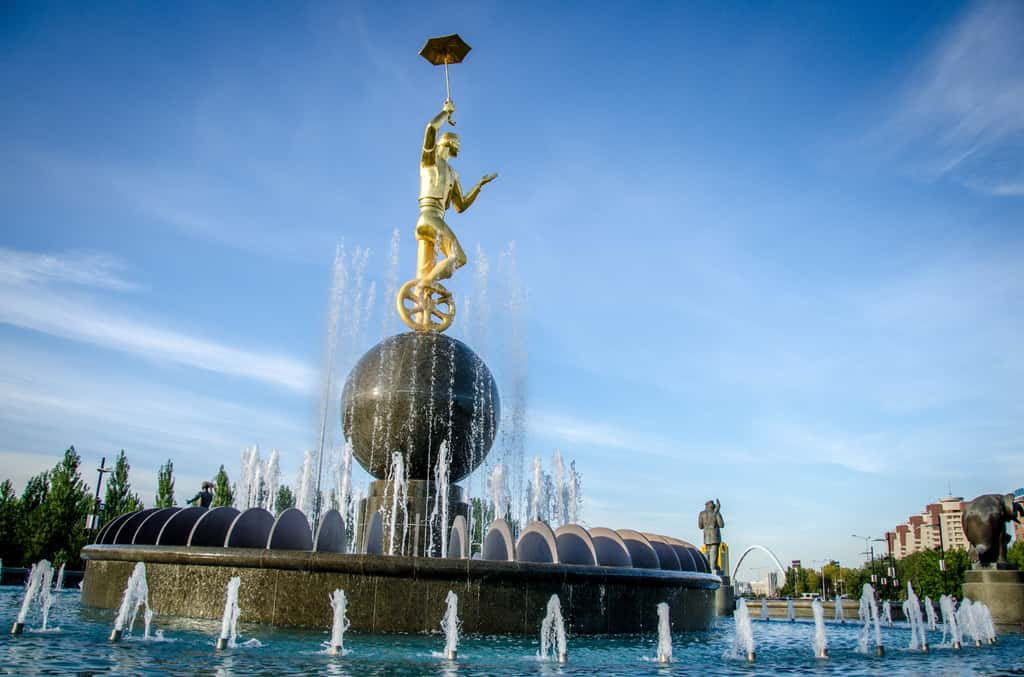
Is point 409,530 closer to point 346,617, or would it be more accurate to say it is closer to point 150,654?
point 346,617

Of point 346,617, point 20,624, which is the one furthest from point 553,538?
point 20,624

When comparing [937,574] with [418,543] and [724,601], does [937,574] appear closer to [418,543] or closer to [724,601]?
[724,601]

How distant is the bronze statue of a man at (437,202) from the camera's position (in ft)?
58.0

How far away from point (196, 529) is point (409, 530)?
419 centimetres

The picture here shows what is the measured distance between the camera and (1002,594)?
16.6 m

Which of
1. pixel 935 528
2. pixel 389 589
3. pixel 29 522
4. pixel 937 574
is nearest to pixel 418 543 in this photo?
pixel 389 589

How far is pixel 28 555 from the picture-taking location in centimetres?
3800

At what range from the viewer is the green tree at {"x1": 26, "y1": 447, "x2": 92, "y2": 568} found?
38094mm

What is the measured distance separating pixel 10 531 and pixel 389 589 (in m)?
38.7

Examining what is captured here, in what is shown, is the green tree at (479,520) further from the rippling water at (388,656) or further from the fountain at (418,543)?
the rippling water at (388,656)

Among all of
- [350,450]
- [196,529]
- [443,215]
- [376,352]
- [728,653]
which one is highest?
[443,215]

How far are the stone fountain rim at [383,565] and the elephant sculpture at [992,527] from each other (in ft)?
35.4

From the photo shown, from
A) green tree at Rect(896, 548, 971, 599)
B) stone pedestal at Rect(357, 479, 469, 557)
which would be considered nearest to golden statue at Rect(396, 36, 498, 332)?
stone pedestal at Rect(357, 479, 469, 557)

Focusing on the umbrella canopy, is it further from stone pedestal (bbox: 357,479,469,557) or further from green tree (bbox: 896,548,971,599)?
green tree (bbox: 896,548,971,599)
